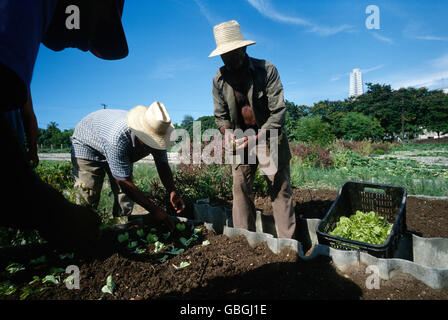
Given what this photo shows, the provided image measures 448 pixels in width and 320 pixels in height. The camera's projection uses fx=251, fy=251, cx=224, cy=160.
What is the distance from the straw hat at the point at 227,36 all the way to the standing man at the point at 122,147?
2.73 feet

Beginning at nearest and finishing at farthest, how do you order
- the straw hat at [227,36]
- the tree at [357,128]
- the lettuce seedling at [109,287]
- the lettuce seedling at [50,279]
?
the lettuce seedling at [109,287] < the lettuce seedling at [50,279] < the straw hat at [227,36] < the tree at [357,128]

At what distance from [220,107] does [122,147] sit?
1.12 metres

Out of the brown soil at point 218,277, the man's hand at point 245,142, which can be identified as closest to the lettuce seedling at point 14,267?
the brown soil at point 218,277

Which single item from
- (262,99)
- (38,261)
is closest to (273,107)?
(262,99)

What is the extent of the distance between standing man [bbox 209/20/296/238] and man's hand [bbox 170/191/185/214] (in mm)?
627

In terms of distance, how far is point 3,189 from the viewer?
72 centimetres

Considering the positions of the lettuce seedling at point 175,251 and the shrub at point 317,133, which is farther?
the shrub at point 317,133

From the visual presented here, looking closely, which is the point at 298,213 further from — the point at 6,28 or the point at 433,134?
the point at 433,134

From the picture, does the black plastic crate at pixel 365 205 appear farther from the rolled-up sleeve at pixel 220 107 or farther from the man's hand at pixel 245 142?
the rolled-up sleeve at pixel 220 107

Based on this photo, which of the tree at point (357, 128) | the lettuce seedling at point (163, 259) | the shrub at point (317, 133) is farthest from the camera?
the tree at point (357, 128)

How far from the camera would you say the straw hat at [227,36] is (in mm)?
2396

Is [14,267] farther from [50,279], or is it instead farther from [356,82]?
[356,82]

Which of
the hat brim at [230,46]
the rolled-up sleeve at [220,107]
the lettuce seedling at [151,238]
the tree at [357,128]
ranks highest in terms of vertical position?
the tree at [357,128]

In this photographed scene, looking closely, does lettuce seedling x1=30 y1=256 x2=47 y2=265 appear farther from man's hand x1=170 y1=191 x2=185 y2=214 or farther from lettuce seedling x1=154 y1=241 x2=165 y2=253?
man's hand x1=170 y1=191 x2=185 y2=214
